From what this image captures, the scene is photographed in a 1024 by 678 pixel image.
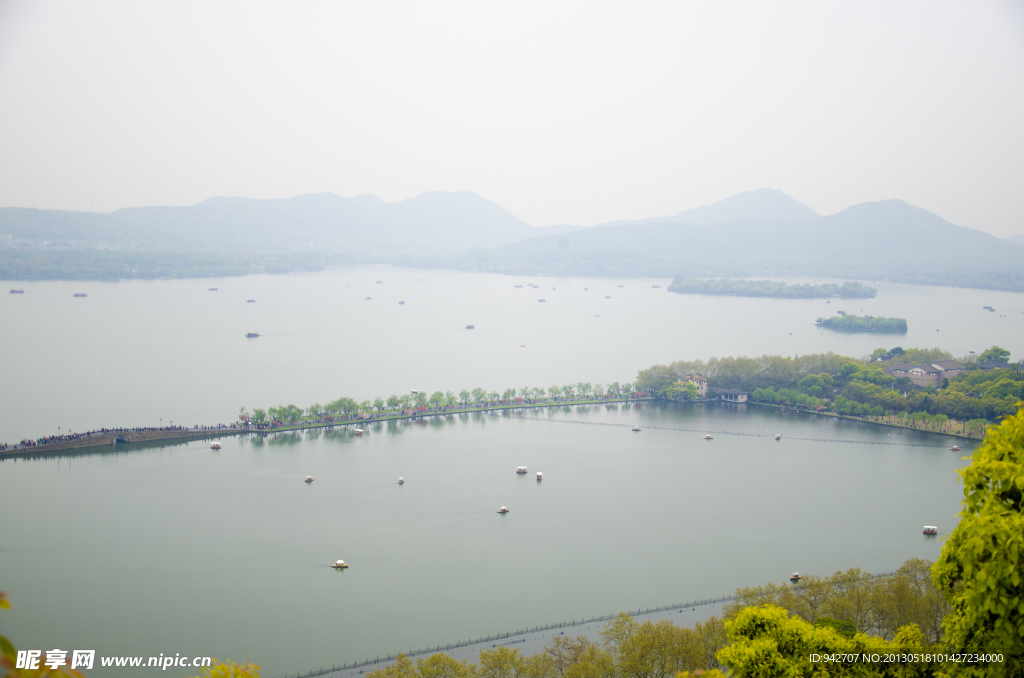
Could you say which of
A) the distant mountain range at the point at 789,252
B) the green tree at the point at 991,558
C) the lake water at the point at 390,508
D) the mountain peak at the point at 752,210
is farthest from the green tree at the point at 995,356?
the mountain peak at the point at 752,210

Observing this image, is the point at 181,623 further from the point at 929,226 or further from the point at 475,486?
the point at 929,226

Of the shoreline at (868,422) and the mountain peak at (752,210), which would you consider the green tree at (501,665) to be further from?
the mountain peak at (752,210)

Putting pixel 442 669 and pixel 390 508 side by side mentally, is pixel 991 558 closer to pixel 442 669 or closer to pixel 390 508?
pixel 442 669

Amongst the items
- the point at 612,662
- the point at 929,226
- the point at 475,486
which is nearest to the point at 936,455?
the point at 475,486

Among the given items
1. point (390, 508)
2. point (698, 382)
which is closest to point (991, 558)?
point (390, 508)

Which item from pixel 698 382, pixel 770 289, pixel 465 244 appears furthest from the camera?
pixel 465 244

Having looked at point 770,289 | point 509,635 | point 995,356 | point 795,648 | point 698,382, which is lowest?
point 509,635

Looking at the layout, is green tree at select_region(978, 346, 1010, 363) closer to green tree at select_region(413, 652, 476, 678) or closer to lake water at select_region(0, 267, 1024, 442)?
lake water at select_region(0, 267, 1024, 442)
